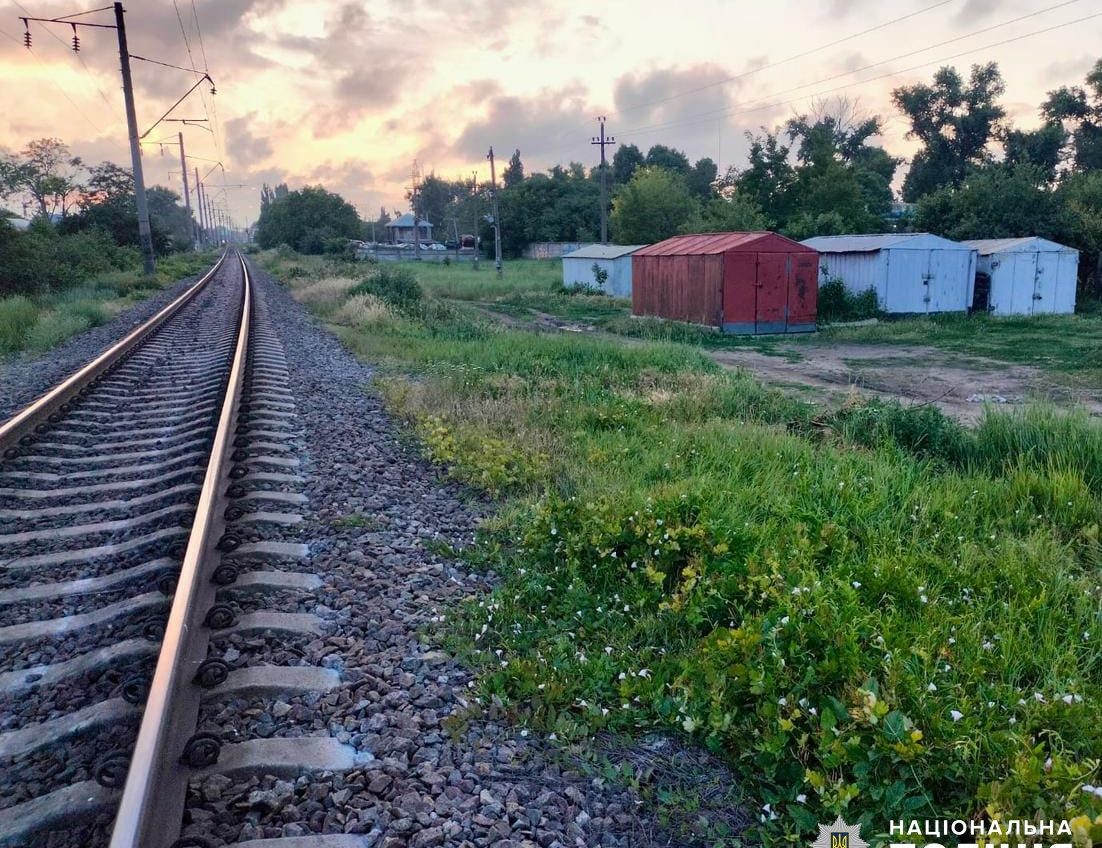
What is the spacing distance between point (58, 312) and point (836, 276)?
22.5m

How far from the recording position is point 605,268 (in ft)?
123

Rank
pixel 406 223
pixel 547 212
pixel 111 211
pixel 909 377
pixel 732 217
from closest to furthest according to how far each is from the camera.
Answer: pixel 909 377
pixel 732 217
pixel 111 211
pixel 547 212
pixel 406 223

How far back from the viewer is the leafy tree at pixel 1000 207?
31141 millimetres

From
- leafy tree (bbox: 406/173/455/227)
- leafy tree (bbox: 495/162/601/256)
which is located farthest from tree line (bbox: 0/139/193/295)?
leafy tree (bbox: 406/173/455/227)

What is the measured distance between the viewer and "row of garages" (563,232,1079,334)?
23000mm

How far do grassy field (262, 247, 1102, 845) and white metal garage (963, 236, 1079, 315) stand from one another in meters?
21.9

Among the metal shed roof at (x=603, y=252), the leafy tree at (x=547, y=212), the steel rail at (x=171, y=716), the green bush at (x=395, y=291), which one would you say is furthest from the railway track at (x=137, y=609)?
the leafy tree at (x=547, y=212)

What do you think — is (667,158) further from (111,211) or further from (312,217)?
(111,211)

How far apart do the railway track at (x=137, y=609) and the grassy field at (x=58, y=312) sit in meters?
6.65

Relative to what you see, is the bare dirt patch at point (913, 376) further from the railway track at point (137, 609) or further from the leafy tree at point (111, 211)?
the leafy tree at point (111, 211)

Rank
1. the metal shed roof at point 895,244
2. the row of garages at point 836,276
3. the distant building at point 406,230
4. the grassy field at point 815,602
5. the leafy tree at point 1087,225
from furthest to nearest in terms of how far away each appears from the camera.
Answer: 1. the distant building at point 406,230
2. the leafy tree at point 1087,225
3. the metal shed roof at point 895,244
4. the row of garages at point 836,276
5. the grassy field at point 815,602

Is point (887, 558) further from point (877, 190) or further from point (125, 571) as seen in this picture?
point (877, 190)
